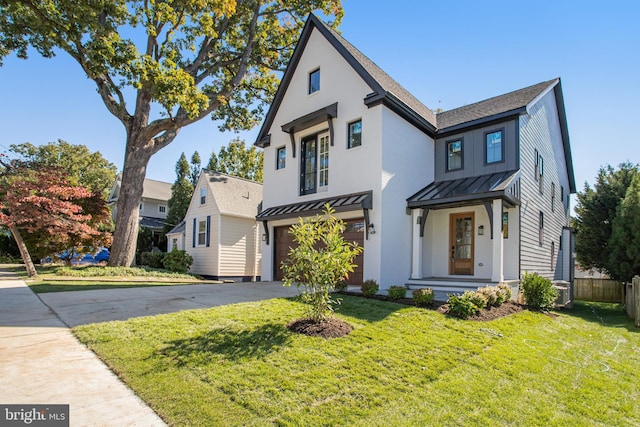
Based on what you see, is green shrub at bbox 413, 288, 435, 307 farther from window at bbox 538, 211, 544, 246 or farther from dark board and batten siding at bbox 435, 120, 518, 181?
window at bbox 538, 211, 544, 246

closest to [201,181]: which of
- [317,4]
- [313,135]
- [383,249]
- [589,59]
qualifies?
[313,135]

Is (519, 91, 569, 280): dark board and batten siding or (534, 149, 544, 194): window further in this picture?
(534, 149, 544, 194): window

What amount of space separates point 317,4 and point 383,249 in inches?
540

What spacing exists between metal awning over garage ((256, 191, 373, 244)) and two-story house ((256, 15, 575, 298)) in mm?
54

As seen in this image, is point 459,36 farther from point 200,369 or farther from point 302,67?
point 200,369

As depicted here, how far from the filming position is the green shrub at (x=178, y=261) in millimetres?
19266

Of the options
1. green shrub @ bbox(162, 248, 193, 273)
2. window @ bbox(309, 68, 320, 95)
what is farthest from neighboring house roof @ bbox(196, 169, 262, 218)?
window @ bbox(309, 68, 320, 95)

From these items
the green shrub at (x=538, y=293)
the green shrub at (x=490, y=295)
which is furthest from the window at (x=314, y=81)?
the green shrub at (x=538, y=293)

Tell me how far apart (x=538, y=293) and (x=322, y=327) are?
7.24m

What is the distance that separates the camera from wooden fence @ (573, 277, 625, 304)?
18.2 meters

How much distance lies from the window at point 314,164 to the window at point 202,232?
824cm

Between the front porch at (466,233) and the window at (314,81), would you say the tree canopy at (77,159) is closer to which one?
the window at (314,81)

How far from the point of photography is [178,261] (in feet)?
63.6

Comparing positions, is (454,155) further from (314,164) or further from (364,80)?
(314,164)
